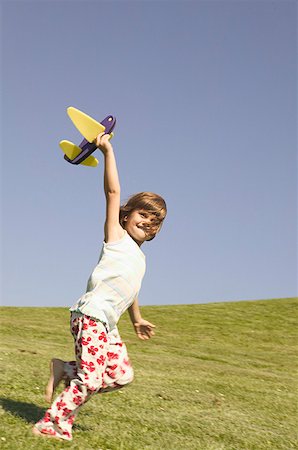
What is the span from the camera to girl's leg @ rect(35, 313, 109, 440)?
5066 millimetres

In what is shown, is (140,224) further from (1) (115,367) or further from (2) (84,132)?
(1) (115,367)

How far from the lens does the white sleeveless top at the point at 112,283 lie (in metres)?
5.15

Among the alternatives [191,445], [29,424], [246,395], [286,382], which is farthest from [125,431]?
[286,382]

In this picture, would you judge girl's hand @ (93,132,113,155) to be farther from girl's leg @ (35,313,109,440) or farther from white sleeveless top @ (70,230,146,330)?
girl's leg @ (35,313,109,440)

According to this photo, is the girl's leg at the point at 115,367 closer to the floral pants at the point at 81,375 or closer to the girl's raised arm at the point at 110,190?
the floral pants at the point at 81,375

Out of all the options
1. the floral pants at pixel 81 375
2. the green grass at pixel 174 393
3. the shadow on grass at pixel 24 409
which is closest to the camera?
the floral pants at pixel 81 375

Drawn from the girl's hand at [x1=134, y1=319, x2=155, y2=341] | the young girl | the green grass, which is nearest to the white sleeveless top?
the young girl

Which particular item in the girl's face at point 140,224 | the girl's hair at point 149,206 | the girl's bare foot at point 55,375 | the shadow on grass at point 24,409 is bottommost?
the shadow on grass at point 24,409

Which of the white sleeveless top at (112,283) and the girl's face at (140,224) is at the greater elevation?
the girl's face at (140,224)

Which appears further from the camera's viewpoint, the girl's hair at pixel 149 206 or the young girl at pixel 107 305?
the girl's hair at pixel 149 206

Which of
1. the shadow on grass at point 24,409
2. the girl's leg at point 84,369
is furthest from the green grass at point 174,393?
the girl's leg at point 84,369

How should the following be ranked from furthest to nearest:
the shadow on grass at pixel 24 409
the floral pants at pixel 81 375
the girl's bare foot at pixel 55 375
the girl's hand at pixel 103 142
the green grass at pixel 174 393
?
the green grass at pixel 174 393
the shadow on grass at pixel 24 409
the girl's bare foot at pixel 55 375
the girl's hand at pixel 103 142
the floral pants at pixel 81 375

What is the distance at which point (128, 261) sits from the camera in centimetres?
531

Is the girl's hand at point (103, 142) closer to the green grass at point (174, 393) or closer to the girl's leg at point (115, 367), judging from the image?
the girl's leg at point (115, 367)
